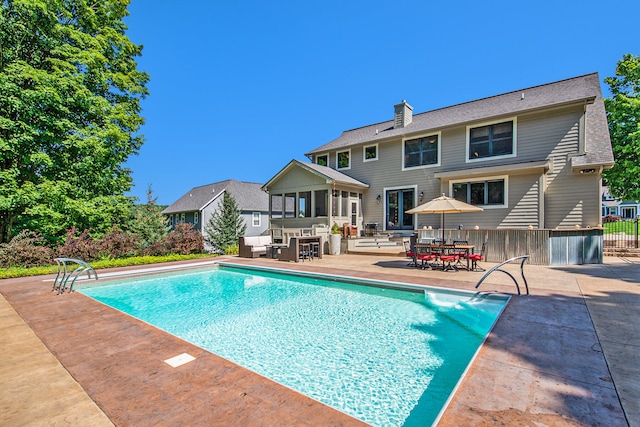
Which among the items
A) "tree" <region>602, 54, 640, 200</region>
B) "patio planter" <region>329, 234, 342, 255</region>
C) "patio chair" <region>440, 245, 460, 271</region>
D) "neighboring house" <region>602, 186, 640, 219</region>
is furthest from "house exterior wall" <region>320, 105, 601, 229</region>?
"neighboring house" <region>602, 186, 640, 219</region>

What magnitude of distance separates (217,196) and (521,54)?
84.4 ft

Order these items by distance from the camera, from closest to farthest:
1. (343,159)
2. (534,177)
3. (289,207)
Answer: (534,177)
(343,159)
(289,207)

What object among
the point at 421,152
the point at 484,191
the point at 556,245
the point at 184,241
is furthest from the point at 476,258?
the point at 184,241

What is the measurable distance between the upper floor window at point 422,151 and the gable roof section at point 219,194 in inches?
591

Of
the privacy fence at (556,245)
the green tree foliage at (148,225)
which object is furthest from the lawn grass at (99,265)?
the privacy fence at (556,245)

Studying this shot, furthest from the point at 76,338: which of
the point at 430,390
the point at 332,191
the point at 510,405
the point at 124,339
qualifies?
the point at 332,191

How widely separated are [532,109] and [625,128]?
1289cm

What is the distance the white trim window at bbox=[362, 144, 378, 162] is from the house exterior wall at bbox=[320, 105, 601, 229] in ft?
10.9

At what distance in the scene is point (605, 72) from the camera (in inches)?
809

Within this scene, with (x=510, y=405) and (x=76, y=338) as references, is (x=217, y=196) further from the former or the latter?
(x=510, y=405)

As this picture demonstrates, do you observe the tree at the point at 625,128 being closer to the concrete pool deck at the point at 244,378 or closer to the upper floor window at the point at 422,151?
the upper floor window at the point at 422,151

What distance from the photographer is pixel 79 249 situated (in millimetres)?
11133

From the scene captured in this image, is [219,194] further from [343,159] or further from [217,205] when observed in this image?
[343,159]

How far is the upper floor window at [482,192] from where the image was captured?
13.0 m
